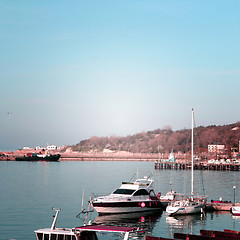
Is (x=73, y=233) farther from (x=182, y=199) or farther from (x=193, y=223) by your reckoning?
(x=182, y=199)

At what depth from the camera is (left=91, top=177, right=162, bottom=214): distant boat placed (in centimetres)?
4641

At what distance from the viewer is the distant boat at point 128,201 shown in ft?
152

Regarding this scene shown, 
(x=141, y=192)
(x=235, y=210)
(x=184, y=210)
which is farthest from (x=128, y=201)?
(x=235, y=210)

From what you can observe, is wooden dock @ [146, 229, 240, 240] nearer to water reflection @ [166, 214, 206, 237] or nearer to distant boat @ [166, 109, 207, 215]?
water reflection @ [166, 214, 206, 237]

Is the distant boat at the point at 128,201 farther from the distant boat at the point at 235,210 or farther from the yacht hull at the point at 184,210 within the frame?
the distant boat at the point at 235,210

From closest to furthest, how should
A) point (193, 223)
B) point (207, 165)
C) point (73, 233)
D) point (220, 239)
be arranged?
point (73, 233)
point (220, 239)
point (193, 223)
point (207, 165)

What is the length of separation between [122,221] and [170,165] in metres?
152

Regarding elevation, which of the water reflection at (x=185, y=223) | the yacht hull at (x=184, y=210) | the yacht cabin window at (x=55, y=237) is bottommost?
the water reflection at (x=185, y=223)

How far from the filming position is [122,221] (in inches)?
1719

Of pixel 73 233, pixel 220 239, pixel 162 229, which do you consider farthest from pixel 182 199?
pixel 73 233

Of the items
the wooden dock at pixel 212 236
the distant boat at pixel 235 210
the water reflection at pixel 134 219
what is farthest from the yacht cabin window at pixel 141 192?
the wooden dock at pixel 212 236

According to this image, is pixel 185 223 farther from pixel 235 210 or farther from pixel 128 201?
pixel 128 201

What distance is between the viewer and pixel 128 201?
47.1 m

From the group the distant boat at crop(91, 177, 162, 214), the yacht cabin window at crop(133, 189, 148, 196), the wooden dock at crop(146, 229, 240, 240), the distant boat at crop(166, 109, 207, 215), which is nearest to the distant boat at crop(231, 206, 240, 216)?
the distant boat at crop(166, 109, 207, 215)
